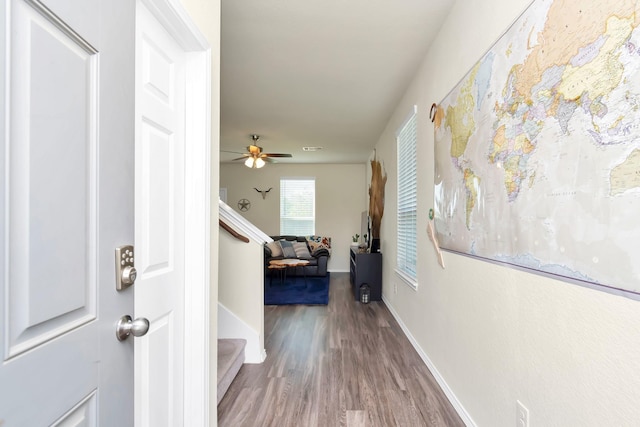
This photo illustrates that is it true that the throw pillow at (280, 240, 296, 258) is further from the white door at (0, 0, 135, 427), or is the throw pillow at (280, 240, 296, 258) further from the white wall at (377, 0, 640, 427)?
the white door at (0, 0, 135, 427)

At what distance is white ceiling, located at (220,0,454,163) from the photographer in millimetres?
2049

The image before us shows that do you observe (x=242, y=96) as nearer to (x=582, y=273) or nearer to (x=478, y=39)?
(x=478, y=39)

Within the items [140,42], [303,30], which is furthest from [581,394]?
[303,30]

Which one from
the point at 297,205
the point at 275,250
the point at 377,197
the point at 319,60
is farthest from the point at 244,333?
the point at 297,205

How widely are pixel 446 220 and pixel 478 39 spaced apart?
1041mm

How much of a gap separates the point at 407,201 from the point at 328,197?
4.22 meters

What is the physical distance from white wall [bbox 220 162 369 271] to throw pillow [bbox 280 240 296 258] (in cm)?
73

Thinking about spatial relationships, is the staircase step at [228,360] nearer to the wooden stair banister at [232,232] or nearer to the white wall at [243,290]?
the white wall at [243,290]

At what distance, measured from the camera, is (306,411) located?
1929 mm

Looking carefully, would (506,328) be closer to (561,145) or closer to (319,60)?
(561,145)

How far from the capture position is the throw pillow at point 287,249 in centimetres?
666

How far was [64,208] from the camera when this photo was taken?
0.65 metres

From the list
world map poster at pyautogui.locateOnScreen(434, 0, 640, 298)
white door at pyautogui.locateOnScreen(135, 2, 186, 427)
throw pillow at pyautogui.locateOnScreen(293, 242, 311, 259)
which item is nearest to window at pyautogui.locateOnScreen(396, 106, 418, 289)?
world map poster at pyautogui.locateOnScreen(434, 0, 640, 298)

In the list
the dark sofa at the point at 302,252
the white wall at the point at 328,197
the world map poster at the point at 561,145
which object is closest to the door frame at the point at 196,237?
the world map poster at the point at 561,145
